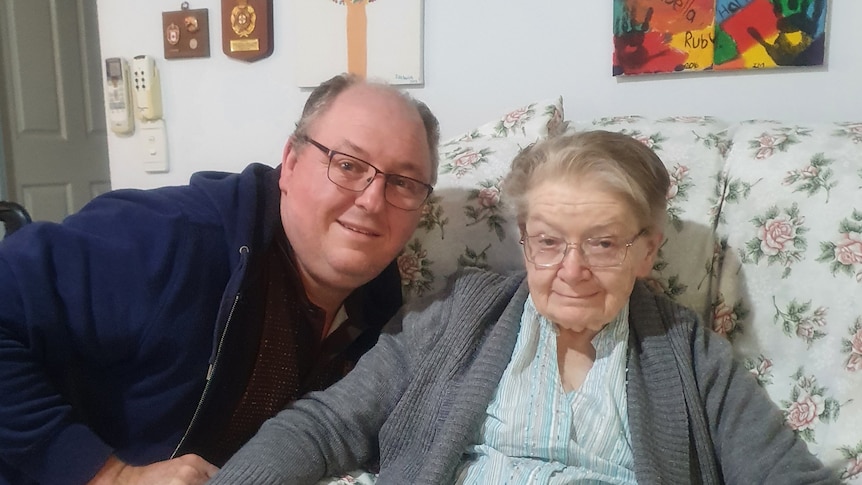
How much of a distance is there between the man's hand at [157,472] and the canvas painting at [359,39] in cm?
98

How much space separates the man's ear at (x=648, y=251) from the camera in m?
1.00

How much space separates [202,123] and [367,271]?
1058 mm

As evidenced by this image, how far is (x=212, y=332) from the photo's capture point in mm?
1104

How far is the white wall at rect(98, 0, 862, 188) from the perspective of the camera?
1.32 m

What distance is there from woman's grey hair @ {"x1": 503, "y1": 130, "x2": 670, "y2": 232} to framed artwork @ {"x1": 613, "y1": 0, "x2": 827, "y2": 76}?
0.47m

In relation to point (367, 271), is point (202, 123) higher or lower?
higher

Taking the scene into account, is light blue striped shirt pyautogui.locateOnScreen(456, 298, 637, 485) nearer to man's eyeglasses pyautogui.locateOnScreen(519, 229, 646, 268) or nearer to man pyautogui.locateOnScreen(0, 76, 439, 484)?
man's eyeglasses pyautogui.locateOnScreen(519, 229, 646, 268)

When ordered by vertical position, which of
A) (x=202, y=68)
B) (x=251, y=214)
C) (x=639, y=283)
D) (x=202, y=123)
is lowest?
(x=639, y=283)

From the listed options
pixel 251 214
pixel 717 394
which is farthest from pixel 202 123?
pixel 717 394

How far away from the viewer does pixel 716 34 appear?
4.39 ft

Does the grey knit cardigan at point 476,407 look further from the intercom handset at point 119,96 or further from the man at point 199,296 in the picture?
the intercom handset at point 119,96

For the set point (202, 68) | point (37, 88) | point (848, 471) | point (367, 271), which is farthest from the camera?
point (37, 88)

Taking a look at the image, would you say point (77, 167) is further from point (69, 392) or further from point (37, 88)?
point (69, 392)

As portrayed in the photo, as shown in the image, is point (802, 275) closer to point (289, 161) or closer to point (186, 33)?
point (289, 161)
